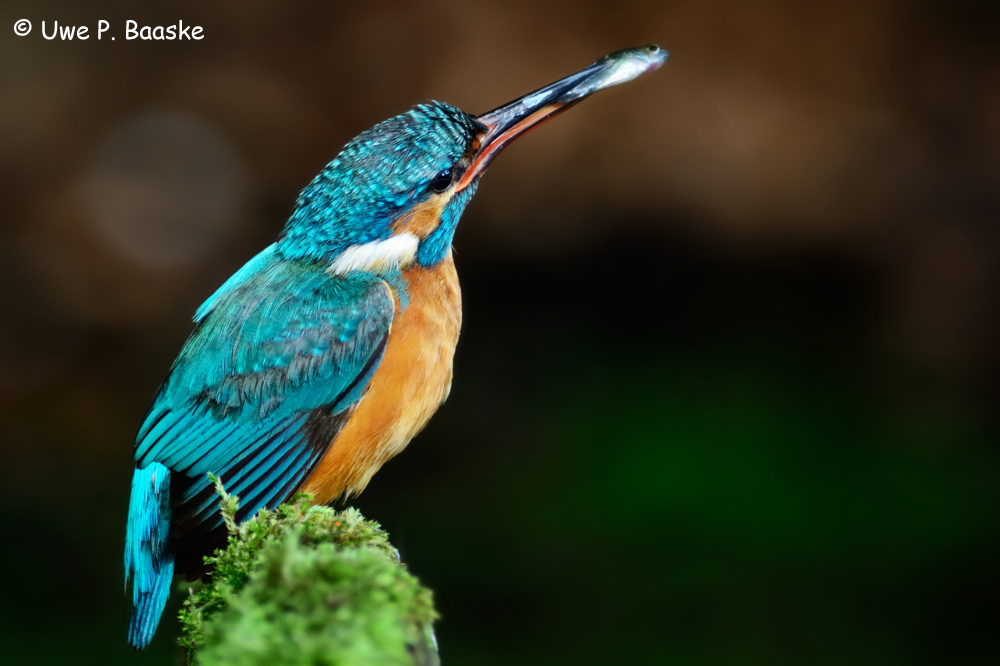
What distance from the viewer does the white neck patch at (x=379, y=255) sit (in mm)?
2859

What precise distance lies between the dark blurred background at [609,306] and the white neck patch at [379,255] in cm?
275

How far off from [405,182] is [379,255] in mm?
235

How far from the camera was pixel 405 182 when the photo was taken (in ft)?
9.36

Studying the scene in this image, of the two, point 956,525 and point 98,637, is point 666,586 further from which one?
point 98,637

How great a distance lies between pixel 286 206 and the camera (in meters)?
7.05

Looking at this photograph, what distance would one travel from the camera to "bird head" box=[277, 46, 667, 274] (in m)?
2.84

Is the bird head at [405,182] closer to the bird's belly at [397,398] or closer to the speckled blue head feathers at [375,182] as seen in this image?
the speckled blue head feathers at [375,182]

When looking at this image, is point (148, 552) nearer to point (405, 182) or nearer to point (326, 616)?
point (405, 182)

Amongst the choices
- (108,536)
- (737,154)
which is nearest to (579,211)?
(737,154)

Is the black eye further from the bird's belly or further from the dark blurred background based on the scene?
the dark blurred background

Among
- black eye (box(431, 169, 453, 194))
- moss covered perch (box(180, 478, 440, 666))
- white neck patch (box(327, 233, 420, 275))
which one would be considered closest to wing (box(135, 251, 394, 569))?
white neck patch (box(327, 233, 420, 275))

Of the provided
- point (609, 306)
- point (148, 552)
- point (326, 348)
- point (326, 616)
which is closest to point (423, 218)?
point (326, 348)

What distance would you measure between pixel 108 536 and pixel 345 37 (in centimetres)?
351

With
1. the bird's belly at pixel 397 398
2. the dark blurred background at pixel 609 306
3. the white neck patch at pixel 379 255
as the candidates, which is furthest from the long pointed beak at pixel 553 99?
the dark blurred background at pixel 609 306
